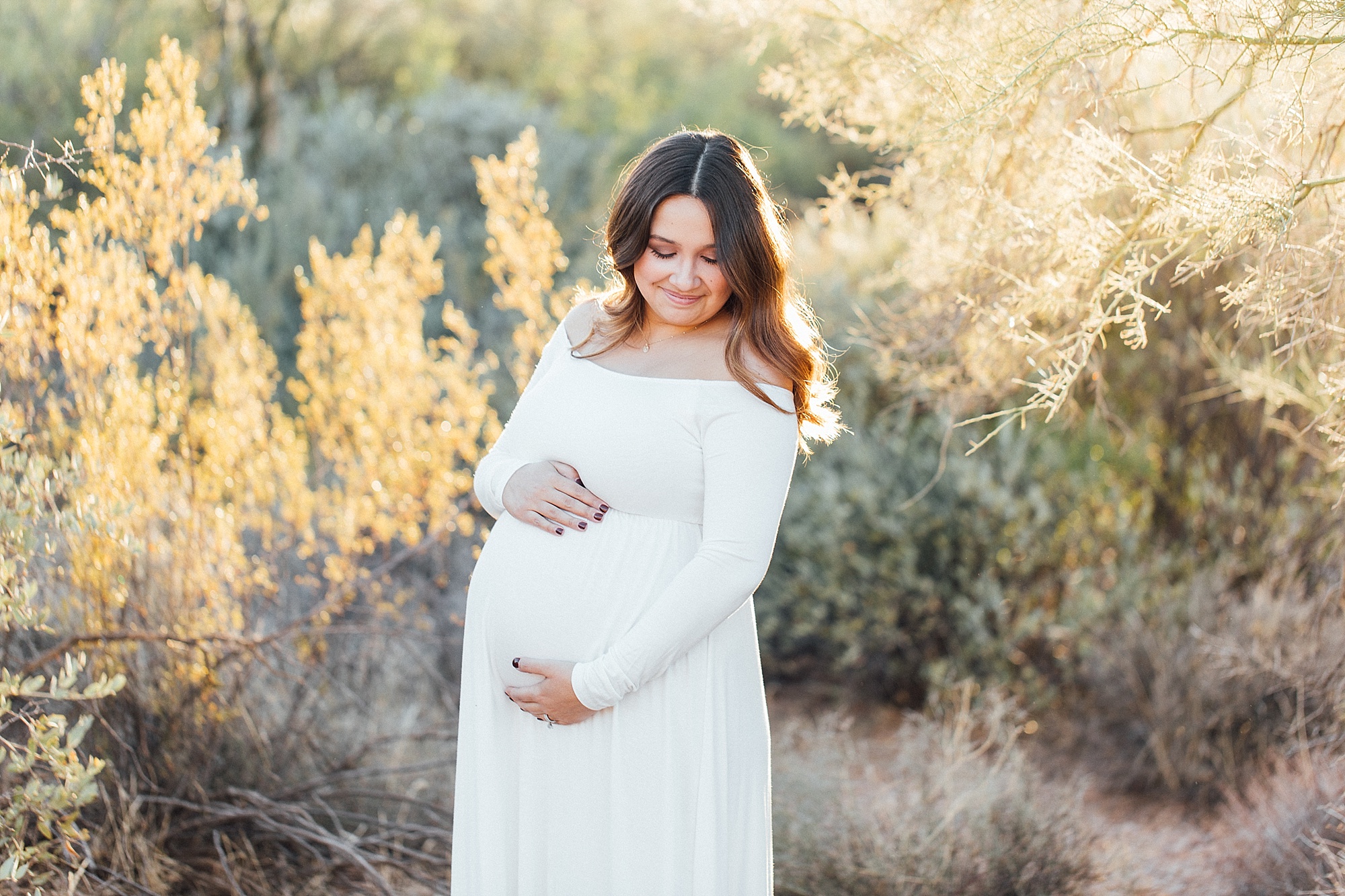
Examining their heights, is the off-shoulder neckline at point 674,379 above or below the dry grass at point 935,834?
above

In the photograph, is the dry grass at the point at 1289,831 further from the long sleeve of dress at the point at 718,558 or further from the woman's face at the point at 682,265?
the woman's face at the point at 682,265

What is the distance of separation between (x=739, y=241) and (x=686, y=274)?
0.38ft

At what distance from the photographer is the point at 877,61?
3.02m

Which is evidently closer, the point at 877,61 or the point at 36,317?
the point at 36,317

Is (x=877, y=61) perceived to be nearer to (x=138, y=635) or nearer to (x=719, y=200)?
(x=719, y=200)

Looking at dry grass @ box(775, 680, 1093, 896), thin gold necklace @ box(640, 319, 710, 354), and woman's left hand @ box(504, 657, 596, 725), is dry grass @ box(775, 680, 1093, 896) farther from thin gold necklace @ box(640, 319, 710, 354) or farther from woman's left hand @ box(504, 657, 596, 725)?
thin gold necklace @ box(640, 319, 710, 354)

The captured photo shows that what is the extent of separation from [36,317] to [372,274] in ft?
3.73

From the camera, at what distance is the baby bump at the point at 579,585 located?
2045 millimetres

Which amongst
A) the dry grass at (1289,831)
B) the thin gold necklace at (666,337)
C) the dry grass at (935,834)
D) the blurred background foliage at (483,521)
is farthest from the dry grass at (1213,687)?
the thin gold necklace at (666,337)

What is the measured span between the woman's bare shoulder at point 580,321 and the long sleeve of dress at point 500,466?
0.8 inches

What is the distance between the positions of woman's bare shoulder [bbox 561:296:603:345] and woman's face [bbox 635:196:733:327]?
0.26m

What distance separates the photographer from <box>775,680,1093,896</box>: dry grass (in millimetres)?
3104

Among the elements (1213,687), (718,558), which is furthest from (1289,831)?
(718,558)

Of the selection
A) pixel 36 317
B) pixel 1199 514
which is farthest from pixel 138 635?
pixel 1199 514
